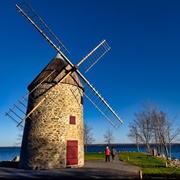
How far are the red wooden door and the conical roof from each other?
5.76m

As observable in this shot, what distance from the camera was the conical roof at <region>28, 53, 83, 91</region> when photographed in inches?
786

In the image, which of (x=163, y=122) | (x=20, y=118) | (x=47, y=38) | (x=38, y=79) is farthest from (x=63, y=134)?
(x=163, y=122)

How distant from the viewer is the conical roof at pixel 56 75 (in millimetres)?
19953

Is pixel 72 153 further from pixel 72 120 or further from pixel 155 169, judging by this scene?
pixel 155 169

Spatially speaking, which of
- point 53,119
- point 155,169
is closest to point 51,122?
point 53,119

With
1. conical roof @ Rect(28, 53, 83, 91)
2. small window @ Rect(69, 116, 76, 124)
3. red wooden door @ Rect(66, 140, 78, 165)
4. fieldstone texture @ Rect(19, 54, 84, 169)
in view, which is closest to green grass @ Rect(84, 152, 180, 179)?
red wooden door @ Rect(66, 140, 78, 165)

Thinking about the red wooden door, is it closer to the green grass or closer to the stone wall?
the stone wall

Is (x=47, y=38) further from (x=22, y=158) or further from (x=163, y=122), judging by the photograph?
(x=163, y=122)

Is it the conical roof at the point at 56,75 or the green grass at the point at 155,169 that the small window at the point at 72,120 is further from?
the green grass at the point at 155,169

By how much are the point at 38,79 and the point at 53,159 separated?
301 inches

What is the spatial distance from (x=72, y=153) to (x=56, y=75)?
292 inches

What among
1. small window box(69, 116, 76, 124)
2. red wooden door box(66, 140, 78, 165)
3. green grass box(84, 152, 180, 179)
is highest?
small window box(69, 116, 76, 124)

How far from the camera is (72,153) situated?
1900 centimetres

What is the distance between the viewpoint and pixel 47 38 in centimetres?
1991
